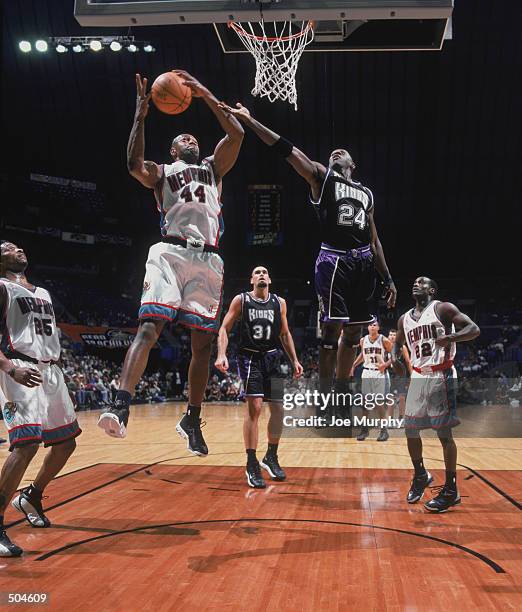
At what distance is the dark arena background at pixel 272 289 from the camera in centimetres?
382

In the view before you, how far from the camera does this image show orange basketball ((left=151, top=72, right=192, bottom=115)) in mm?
4324

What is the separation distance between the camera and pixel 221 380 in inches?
938

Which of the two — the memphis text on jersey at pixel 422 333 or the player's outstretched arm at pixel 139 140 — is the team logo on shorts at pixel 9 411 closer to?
the player's outstretched arm at pixel 139 140

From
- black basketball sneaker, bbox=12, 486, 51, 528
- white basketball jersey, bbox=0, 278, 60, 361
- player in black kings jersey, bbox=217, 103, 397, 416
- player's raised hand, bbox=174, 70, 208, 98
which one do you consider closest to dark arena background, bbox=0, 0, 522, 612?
black basketball sneaker, bbox=12, 486, 51, 528

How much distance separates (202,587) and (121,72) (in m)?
19.9

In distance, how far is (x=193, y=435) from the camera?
4523 millimetres

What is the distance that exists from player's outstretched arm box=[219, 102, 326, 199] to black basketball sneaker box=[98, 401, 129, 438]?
206 centimetres

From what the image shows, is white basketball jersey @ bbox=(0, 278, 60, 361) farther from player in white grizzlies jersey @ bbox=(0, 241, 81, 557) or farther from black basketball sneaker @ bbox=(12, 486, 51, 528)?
black basketball sneaker @ bbox=(12, 486, 51, 528)

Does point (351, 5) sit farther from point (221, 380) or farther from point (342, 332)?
point (221, 380)

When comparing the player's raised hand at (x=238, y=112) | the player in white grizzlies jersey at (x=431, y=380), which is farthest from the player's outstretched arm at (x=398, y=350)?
the player's raised hand at (x=238, y=112)

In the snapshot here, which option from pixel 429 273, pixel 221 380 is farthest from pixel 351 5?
pixel 429 273

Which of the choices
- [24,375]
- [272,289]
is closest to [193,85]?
[24,375]

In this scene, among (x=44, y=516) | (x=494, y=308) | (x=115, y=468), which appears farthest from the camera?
(x=494, y=308)

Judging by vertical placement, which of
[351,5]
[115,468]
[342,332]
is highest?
[351,5]
